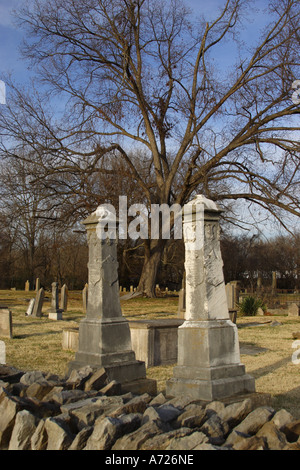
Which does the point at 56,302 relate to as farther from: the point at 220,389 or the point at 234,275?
the point at 234,275

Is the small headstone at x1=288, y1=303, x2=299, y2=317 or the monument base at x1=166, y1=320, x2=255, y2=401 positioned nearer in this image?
the monument base at x1=166, y1=320, x2=255, y2=401

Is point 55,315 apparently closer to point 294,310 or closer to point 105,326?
point 294,310

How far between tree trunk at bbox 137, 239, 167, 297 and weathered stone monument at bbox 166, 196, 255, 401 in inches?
794

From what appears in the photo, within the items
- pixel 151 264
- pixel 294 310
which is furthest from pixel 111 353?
pixel 151 264

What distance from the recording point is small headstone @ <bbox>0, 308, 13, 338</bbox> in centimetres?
1266

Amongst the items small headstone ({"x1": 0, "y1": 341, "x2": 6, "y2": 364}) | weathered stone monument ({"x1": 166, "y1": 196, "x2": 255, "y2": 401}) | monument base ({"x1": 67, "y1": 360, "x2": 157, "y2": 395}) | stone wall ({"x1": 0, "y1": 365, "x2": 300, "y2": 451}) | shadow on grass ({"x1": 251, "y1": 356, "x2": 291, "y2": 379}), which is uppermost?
weathered stone monument ({"x1": 166, "y1": 196, "x2": 255, "y2": 401})

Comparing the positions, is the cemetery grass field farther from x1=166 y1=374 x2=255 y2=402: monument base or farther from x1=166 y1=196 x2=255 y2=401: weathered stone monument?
x1=166 y1=196 x2=255 y2=401: weathered stone monument

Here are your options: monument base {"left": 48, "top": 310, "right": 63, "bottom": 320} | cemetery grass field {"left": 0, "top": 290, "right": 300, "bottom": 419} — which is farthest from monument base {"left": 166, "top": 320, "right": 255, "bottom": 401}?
monument base {"left": 48, "top": 310, "right": 63, "bottom": 320}

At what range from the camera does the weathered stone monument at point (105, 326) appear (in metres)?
6.88

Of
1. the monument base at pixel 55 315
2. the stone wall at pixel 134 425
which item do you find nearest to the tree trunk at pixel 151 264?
the monument base at pixel 55 315

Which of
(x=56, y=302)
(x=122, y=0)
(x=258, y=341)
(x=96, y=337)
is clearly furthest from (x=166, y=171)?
(x=96, y=337)

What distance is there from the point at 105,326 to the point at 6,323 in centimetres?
670

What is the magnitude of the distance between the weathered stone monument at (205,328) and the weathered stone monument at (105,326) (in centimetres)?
142

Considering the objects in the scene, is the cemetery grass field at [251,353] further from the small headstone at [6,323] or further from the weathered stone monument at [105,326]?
the weathered stone monument at [105,326]
